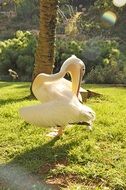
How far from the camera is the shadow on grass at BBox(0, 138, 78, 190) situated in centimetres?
480

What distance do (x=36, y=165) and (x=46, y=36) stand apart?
16.2 feet

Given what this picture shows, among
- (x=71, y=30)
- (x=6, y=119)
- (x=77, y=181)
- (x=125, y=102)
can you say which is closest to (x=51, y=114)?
(x=77, y=181)

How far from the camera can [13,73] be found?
53.6 feet

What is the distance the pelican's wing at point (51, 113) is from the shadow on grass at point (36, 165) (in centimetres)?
36

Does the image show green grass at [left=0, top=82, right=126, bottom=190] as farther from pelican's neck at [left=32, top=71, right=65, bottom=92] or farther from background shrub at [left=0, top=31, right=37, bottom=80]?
background shrub at [left=0, top=31, right=37, bottom=80]

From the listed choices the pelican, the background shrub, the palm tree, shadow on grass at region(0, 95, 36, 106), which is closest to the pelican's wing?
the pelican

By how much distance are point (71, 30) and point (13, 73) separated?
26.0 feet

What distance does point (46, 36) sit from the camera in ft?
32.0

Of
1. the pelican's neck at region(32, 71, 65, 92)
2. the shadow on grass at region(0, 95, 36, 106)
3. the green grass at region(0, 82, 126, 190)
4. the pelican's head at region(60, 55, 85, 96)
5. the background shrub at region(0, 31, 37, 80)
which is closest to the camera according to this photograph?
the green grass at region(0, 82, 126, 190)

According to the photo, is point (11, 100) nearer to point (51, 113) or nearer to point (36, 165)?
point (51, 113)

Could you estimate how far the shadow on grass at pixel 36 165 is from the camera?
4805 mm

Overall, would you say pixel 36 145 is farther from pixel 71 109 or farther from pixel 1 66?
pixel 1 66

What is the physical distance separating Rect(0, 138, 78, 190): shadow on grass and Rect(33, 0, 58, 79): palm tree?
13.1ft

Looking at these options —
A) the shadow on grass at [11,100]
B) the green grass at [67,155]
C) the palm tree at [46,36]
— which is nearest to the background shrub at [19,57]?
the shadow on grass at [11,100]
